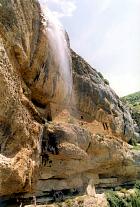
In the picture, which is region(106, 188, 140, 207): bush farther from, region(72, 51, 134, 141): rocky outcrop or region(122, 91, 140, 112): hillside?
region(122, 91, 140, 112): hillside

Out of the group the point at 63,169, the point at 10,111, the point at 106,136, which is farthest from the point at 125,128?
the point at 10,111

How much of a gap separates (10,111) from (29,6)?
5600 millimetres

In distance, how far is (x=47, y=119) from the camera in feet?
79.5

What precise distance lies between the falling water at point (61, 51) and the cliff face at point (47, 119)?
0.17 meters

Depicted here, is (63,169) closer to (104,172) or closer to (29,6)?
(104,172)

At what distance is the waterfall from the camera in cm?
2292

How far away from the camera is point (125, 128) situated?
33812 mm

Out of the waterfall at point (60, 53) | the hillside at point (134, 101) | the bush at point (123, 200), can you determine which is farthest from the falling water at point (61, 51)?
the hillside at point (134, 101)

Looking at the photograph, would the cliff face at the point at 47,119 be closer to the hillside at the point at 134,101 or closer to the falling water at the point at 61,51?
the falling water at the point at 61,51

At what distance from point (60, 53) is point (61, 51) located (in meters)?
0.28

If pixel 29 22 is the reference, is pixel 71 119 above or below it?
below

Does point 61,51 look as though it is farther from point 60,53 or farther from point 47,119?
point 47,119

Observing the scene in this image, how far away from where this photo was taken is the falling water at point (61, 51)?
2292 centimetres

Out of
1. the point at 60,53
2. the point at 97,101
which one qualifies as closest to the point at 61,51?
the point at 60,53
